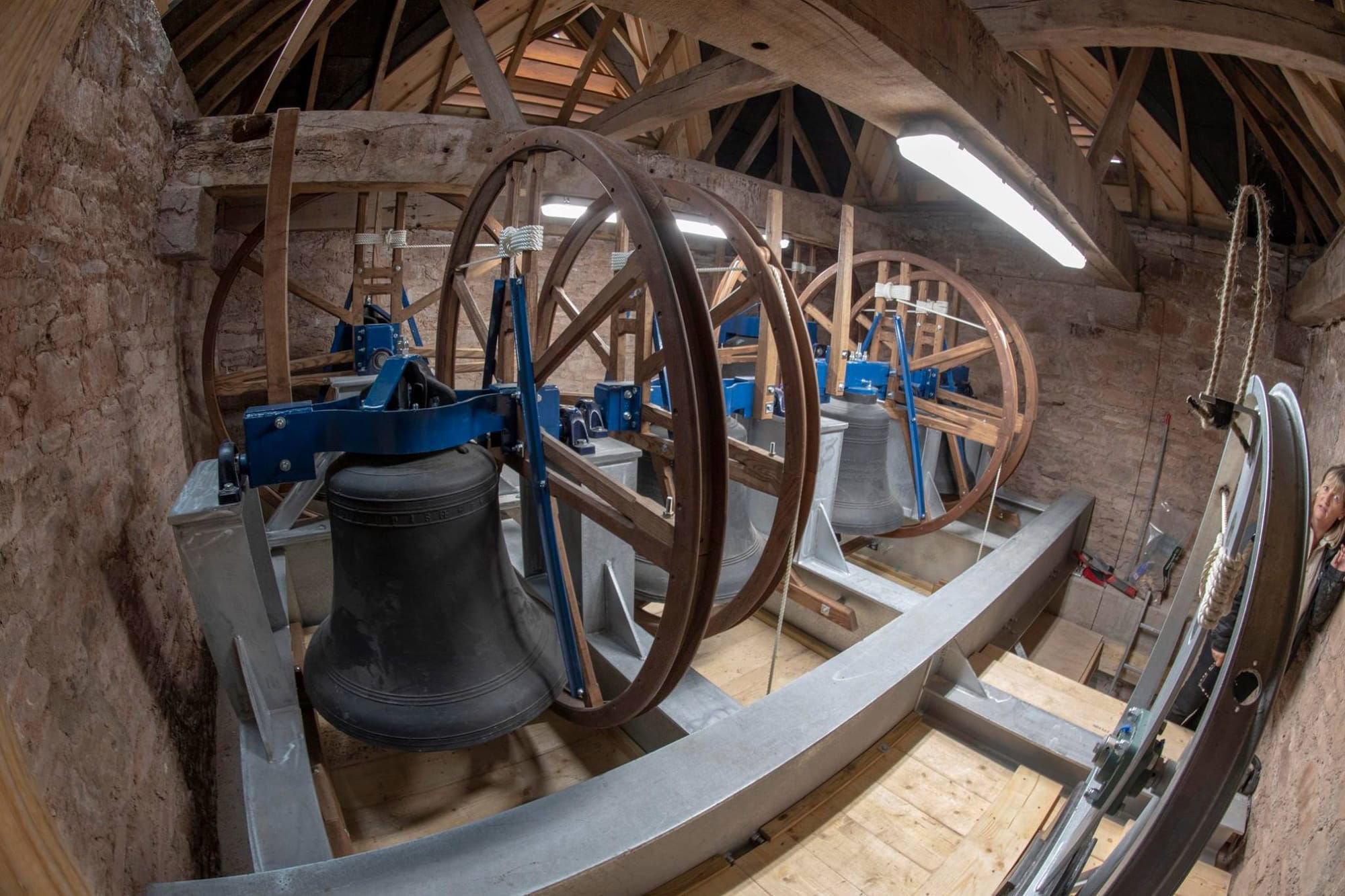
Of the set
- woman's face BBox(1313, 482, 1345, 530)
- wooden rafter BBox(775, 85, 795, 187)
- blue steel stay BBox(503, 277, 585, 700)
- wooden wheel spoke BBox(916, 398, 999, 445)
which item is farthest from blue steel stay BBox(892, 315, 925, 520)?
blue steel stay BBox(503, 277, 585, 700)

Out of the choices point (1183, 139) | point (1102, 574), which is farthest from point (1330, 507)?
point (1102, 574)

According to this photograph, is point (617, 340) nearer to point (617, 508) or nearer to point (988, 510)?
point (617, 508)

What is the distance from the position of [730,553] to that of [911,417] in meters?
1.96

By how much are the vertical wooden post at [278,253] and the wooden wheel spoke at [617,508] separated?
77 cm

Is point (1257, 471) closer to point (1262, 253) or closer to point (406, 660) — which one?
point (1262, 253)

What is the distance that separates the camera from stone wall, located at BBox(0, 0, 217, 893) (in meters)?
1.16

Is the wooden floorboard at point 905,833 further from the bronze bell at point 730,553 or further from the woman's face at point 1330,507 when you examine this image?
the woman's face at point 1330,507

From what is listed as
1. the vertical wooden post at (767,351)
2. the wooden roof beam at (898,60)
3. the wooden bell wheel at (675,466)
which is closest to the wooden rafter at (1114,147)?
the wooden roof beam at (898,60)

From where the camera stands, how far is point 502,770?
7.03 ft

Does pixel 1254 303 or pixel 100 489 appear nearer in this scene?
pixel 1254 303

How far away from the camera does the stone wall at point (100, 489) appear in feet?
3.81

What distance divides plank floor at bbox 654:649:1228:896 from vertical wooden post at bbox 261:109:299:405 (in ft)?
5.50

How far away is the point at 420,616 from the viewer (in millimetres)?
1382

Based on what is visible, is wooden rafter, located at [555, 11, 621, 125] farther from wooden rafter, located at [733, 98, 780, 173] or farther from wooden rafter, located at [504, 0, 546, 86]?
wooden rafter, located at [733, 98, 780, 173]
